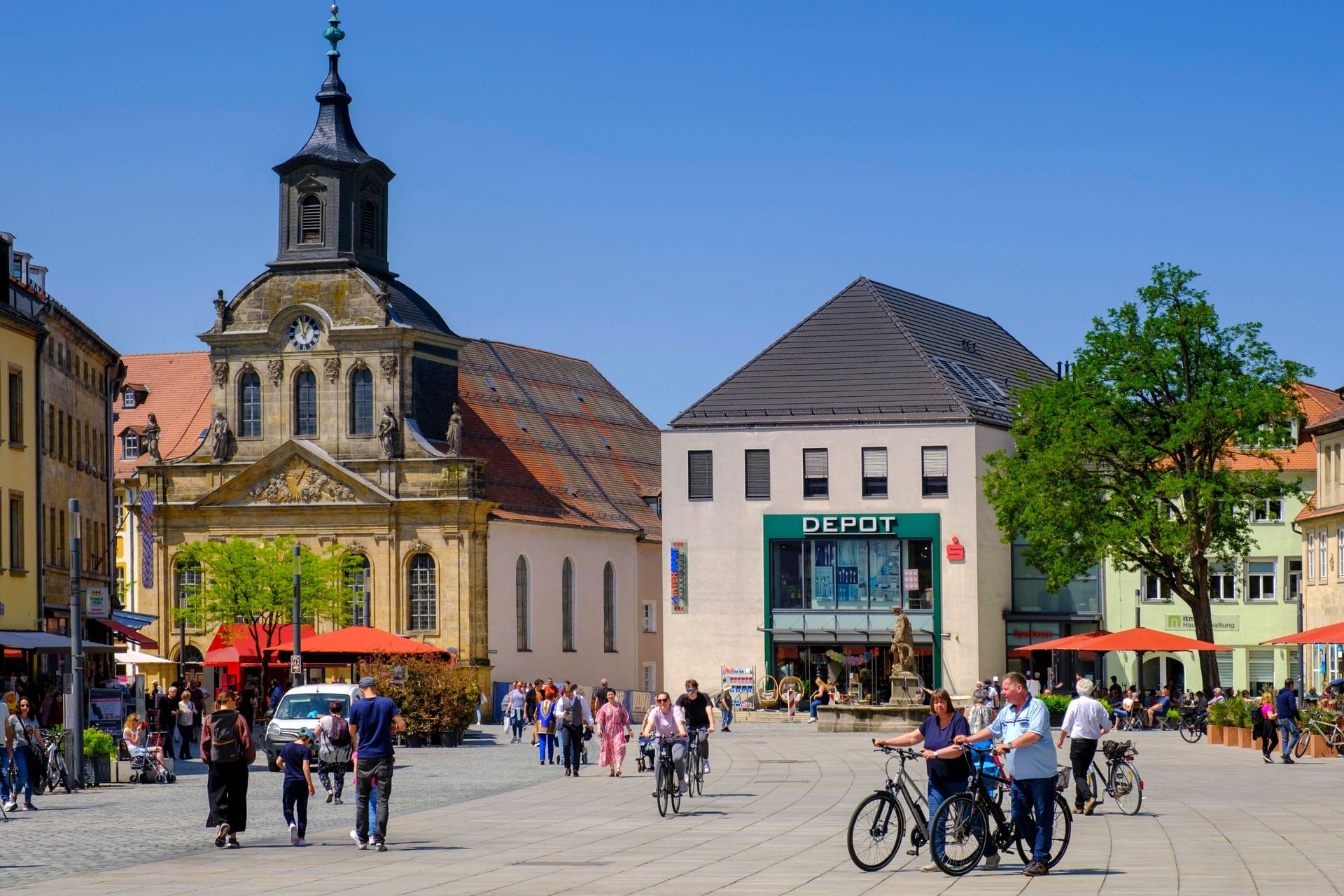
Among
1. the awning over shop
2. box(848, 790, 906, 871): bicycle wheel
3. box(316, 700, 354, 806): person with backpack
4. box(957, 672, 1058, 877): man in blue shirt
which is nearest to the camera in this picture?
box(957, 672, 1058, 877): man in blue shirt

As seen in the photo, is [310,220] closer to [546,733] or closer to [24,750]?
[546,733]

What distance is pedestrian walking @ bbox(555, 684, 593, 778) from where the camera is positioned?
38.2 m

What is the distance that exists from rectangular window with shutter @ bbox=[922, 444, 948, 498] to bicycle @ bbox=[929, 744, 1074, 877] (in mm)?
54256

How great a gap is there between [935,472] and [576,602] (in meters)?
16.7

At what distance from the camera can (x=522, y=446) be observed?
8725 centimetres

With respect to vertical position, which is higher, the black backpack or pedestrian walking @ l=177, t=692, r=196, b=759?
the black backpack

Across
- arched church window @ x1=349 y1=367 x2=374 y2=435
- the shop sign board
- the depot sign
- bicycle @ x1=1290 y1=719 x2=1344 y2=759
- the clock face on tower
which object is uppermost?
the clock face on tower

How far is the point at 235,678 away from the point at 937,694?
59025 mm

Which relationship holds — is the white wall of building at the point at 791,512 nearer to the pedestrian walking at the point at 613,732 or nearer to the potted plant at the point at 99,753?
the pedestrian walking at the point at 613,732

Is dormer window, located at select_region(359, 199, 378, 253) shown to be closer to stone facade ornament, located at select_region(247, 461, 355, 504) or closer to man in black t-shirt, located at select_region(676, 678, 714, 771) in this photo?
stone facade ornament, located at select_region(247, 461, 355, 504)

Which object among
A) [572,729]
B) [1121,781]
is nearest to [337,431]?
[572,729]

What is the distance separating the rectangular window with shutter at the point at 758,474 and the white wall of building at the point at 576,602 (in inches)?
355

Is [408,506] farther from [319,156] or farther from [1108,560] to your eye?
[1108,560]

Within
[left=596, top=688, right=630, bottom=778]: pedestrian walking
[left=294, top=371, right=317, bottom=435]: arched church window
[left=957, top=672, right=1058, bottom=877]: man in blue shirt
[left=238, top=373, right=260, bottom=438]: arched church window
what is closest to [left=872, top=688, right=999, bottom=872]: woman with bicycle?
[left=957, top=672, right=1058, bottom=877]: man in blue shirt
